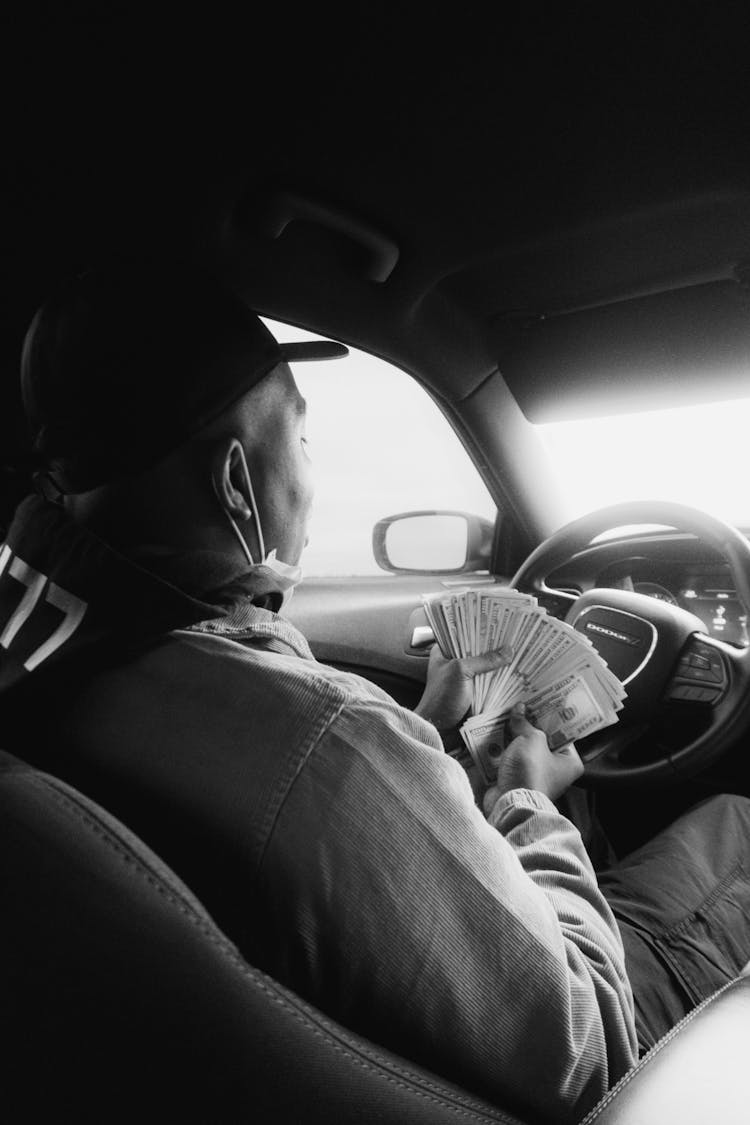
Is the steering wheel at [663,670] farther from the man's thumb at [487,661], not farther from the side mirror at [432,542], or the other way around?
the side mirror at [432,542]

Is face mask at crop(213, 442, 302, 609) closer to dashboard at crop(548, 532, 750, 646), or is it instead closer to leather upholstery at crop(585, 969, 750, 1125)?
leather upholstery at crop(585, 969, 750, 1125)

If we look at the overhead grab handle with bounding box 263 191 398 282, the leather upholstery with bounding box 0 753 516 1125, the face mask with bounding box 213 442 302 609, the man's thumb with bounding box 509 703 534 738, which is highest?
the overhead grab handle with bounding box 263 191 398 282

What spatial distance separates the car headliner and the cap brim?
48 cm

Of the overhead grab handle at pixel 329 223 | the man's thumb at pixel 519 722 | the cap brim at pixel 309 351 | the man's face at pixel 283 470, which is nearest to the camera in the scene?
the man's face at pixel 283 470

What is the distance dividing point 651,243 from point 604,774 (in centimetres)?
129

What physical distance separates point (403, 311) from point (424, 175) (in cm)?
54

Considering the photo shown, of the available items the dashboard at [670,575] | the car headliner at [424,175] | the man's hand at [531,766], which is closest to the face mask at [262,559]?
the man's hand at [531,766]

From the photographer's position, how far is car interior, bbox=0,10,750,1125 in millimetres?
686

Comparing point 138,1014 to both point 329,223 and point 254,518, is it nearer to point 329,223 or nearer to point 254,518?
point 254,518

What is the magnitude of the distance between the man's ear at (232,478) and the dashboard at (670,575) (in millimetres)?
1235

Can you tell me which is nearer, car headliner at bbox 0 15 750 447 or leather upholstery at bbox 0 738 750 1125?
leather upholstery at bbox 0 738 750 1125

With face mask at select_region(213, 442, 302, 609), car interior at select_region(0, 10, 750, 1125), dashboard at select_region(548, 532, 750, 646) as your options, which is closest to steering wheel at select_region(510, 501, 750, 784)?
car interior at select_region(0, 10, 750, 1125)

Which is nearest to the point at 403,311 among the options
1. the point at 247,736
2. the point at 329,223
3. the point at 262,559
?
the point at 329,223

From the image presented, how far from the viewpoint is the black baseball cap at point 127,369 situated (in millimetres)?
1050
